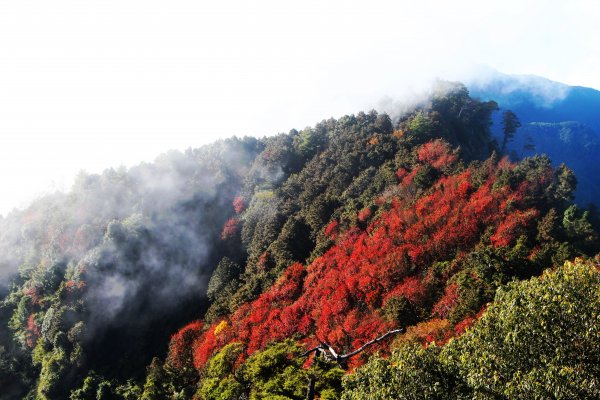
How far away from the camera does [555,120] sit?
102312 millimetres

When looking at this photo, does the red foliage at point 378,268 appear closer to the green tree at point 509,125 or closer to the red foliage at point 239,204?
the red foliage at point 239,204

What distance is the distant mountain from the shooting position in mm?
88500

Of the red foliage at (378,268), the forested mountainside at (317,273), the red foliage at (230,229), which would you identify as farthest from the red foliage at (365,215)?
the red foliage at (230,229)

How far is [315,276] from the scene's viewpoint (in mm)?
50219

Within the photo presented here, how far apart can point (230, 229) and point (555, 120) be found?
86.7m

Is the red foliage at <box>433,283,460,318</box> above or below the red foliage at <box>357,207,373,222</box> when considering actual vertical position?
below

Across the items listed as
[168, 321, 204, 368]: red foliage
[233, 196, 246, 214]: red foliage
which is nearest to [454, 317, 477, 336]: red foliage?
[168, 321, 204, 368]: red foliage

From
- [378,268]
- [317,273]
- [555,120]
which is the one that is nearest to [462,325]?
[378,268]

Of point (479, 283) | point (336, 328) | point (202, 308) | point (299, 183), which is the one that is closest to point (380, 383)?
point (479, 283)

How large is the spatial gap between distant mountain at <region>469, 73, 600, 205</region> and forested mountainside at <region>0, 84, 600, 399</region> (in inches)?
836

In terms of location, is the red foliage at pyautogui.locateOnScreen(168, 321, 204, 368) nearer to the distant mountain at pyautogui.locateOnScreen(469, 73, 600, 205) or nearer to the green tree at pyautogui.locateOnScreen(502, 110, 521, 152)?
the green tree at pyautogui.locateOnScreen(502, 110, 521, 152)

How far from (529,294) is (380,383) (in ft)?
23.3

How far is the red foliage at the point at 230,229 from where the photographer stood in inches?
2766

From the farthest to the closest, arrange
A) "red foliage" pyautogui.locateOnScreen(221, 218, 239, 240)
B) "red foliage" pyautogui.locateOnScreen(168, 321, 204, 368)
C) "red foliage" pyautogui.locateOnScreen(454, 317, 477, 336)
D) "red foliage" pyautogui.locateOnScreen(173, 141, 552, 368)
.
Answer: "red foliage" pyautogui.locateOnScreen(221, 218, 239, 240)
"red foliage" pyautogui.locateOnScreen(168, 321, 204, 368)
"red foliage" pyautogui.locateOnScreen(173, 141, 552, 368)
"red foliage" pyautogui.locateOnScreen(454, 317, 477, 336)
